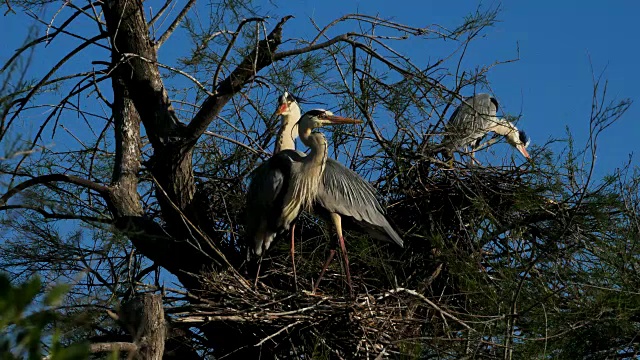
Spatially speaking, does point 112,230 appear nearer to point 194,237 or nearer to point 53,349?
point 194,237

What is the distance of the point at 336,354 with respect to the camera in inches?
185

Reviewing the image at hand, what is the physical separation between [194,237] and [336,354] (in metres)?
0.87

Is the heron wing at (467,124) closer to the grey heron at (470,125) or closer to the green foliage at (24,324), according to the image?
the grey heron at (470,125)

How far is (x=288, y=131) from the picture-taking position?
6.34m

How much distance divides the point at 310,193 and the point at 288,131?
2.45ft

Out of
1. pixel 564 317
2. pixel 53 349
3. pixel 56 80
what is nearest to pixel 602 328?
pixel 564 317

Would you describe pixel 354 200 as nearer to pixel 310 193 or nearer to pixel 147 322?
pixel 310 193

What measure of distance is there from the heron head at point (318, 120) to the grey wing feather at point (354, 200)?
24 cm

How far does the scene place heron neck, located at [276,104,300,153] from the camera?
20.5 feet

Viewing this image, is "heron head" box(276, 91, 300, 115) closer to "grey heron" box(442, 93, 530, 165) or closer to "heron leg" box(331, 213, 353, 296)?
"heron leg" box(331, 213, 353, 296)

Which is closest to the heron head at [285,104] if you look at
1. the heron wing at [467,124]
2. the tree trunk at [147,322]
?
the heron wing at [467,124]

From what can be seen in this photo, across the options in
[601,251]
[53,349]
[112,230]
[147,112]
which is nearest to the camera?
[53,349]

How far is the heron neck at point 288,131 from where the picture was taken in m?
6.26

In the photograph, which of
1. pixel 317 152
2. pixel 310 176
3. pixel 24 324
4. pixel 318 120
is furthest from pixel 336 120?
pixel 24 324
